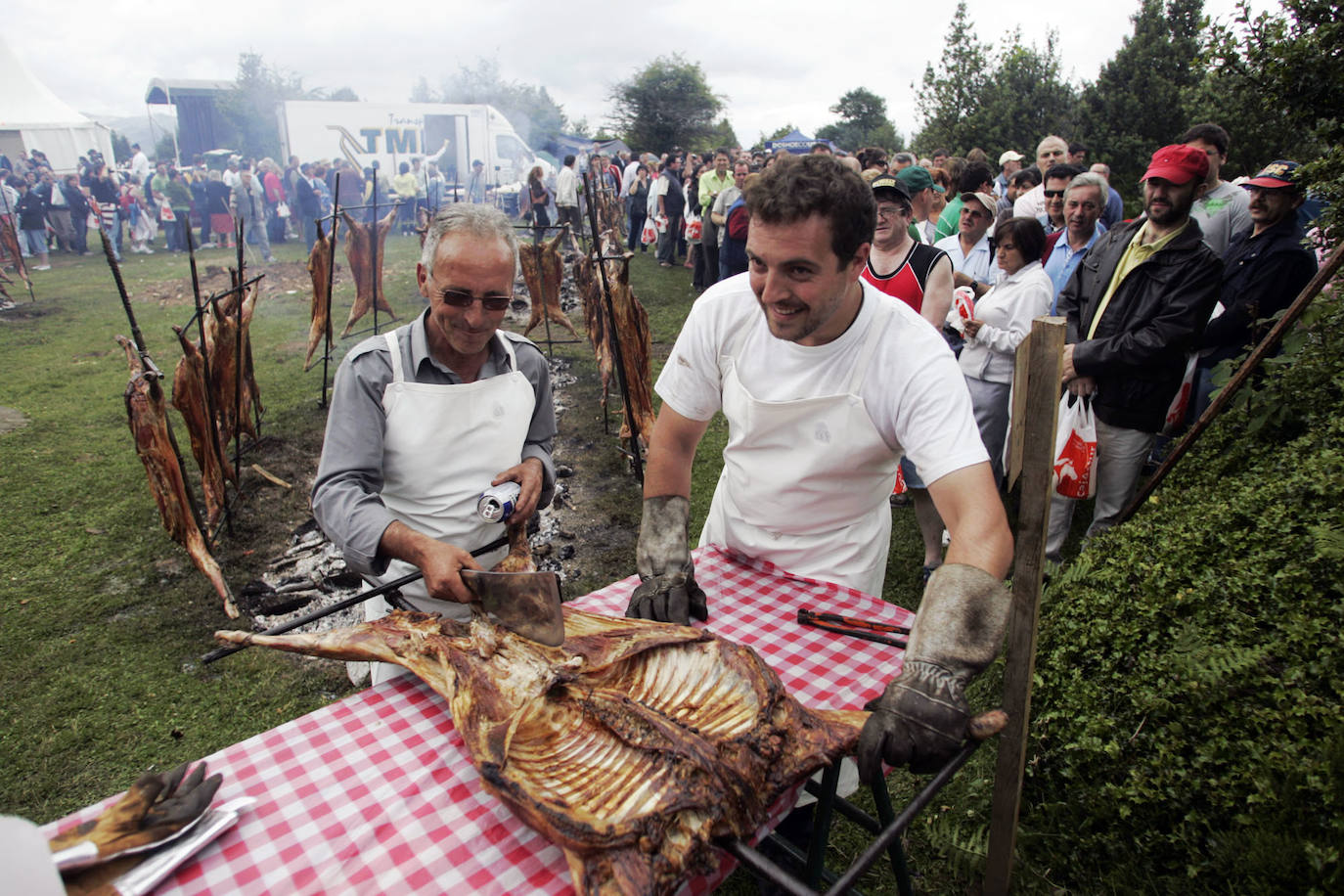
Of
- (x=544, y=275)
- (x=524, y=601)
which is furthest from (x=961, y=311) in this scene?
(x=544, y=275)

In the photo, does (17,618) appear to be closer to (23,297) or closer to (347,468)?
(347,468)

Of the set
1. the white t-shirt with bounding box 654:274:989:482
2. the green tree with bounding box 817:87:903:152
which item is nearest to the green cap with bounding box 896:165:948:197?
the white t-shirt with bounding box 654:274:989:482

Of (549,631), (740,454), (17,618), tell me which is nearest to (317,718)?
(549,631)

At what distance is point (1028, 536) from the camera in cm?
167

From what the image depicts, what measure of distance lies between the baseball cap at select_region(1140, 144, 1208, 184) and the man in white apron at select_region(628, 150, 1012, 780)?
2456 millimetres

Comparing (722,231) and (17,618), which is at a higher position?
(722,231)

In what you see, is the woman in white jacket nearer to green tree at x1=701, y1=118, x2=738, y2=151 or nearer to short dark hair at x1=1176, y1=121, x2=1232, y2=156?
short dark hair at x1=1176, y1=121, x2=1232, y2=156

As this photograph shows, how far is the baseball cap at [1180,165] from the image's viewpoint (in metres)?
3.57

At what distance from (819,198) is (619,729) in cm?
138

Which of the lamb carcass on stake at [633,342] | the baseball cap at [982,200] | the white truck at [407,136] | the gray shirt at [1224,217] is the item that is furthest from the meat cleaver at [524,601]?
the white truck at [407,136]

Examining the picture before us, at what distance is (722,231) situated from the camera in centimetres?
1100

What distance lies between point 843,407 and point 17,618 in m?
4.49

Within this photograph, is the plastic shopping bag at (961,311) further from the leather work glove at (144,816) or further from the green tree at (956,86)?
the green tree at (956,86)

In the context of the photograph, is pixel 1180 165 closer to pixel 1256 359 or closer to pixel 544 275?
pixel 1256 359
